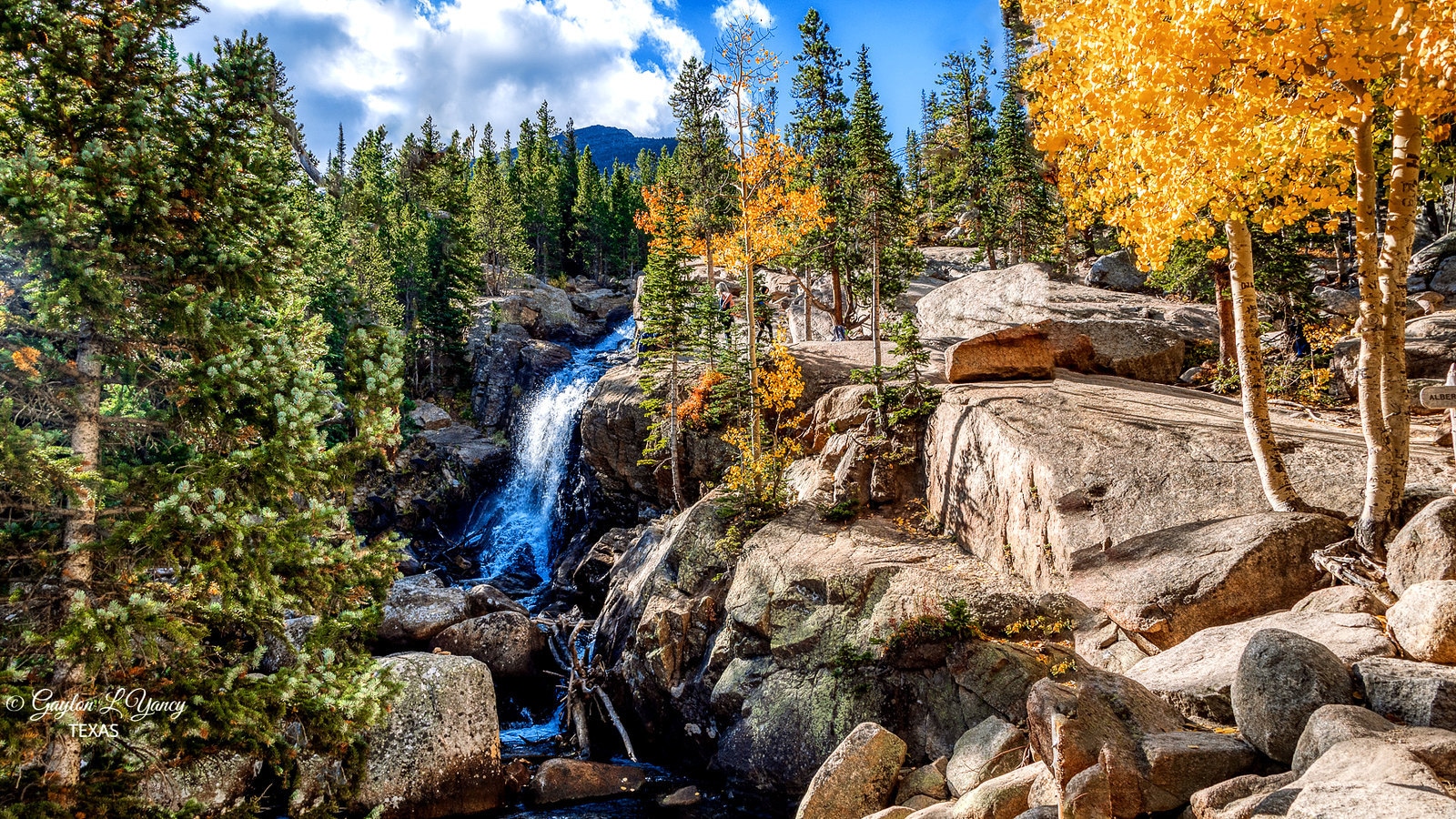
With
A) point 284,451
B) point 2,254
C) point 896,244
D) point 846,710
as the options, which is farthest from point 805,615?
point 896,244

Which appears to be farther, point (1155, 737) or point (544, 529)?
point (544, 529)

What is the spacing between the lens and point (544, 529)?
1339 inches

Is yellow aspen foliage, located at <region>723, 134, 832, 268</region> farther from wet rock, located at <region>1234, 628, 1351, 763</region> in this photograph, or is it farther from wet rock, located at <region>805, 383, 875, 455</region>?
wet rock, located at <region>1234, 628, 1351, 763</region>

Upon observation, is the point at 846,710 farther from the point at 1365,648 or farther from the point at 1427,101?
the point at 1427,101

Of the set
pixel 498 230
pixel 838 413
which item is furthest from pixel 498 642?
pixel 498 230

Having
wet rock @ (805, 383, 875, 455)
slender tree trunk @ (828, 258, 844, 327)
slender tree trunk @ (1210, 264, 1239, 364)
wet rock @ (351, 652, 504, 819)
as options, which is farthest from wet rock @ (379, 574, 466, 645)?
slender tree trunk @ (1210, 264, 1239, 364)

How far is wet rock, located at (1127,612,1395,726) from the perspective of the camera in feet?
26.1

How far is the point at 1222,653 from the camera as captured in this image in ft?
29.4

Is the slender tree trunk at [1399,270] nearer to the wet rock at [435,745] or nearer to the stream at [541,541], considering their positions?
the stream at [541,541]

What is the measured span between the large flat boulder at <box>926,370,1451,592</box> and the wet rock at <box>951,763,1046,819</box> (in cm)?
509

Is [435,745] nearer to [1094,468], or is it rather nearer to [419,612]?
[419,612]

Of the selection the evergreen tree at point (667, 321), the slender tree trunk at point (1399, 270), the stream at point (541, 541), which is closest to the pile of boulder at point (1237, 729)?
the slender tree trunk at point (1399, 270)

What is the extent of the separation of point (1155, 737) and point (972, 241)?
53307mm

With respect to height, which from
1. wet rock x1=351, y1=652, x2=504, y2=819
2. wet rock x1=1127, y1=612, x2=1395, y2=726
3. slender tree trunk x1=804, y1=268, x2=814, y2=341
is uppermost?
slender tree trunk x1=804, y1=268, x2=814, y2=341
